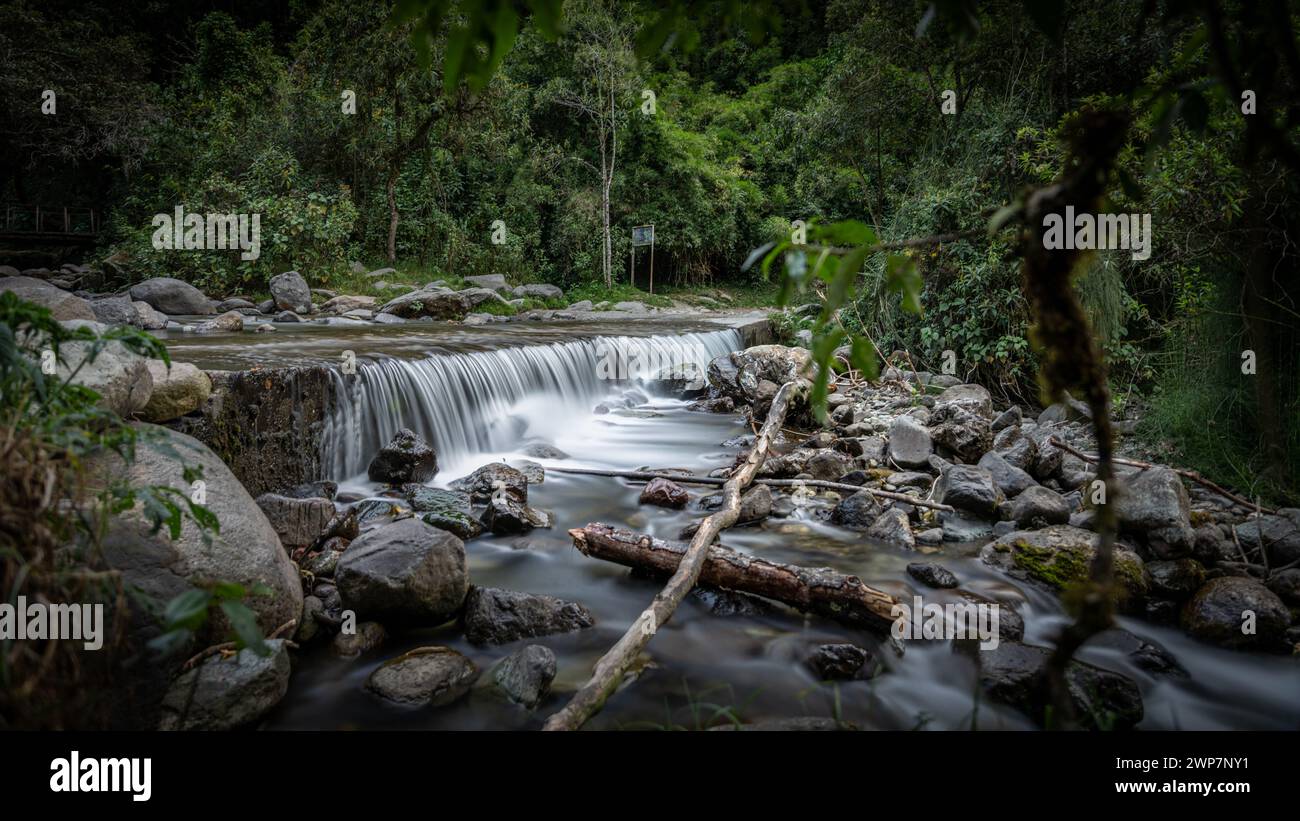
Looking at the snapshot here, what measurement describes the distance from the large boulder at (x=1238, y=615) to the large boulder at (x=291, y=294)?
1571 centimetres

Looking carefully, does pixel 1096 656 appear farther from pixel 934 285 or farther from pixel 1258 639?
pixel 934 285

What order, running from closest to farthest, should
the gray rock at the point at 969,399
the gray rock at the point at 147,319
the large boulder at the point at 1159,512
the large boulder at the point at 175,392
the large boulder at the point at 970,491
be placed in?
the large boulder at the point at 1159,512
the large boulder at the point at 175,392
the large boulder at the point at 970,491
the gray rock at the point at 969,399
the gray rock at the point at 147,319

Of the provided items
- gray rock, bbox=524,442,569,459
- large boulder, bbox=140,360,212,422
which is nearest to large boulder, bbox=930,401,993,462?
gray rock, bbox=524,442,569,459

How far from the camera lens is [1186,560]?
3834 millimetres

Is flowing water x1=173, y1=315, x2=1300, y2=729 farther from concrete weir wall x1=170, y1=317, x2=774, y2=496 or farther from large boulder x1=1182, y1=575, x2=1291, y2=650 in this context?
concrete weir wall x1=170, y1=317, x2=774, y2=496

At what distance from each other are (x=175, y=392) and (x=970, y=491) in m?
5.84

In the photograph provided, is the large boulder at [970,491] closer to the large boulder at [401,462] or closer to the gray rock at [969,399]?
the gray rock at [969,399]

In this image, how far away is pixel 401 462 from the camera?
6039 millimetres

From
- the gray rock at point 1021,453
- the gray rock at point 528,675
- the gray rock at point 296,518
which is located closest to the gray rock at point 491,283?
the gray rock at point 296,518

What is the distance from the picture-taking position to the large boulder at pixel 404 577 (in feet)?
10.9

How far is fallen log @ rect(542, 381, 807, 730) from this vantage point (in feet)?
8.03

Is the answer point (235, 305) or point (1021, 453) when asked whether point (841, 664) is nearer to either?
point (1021, 453)
